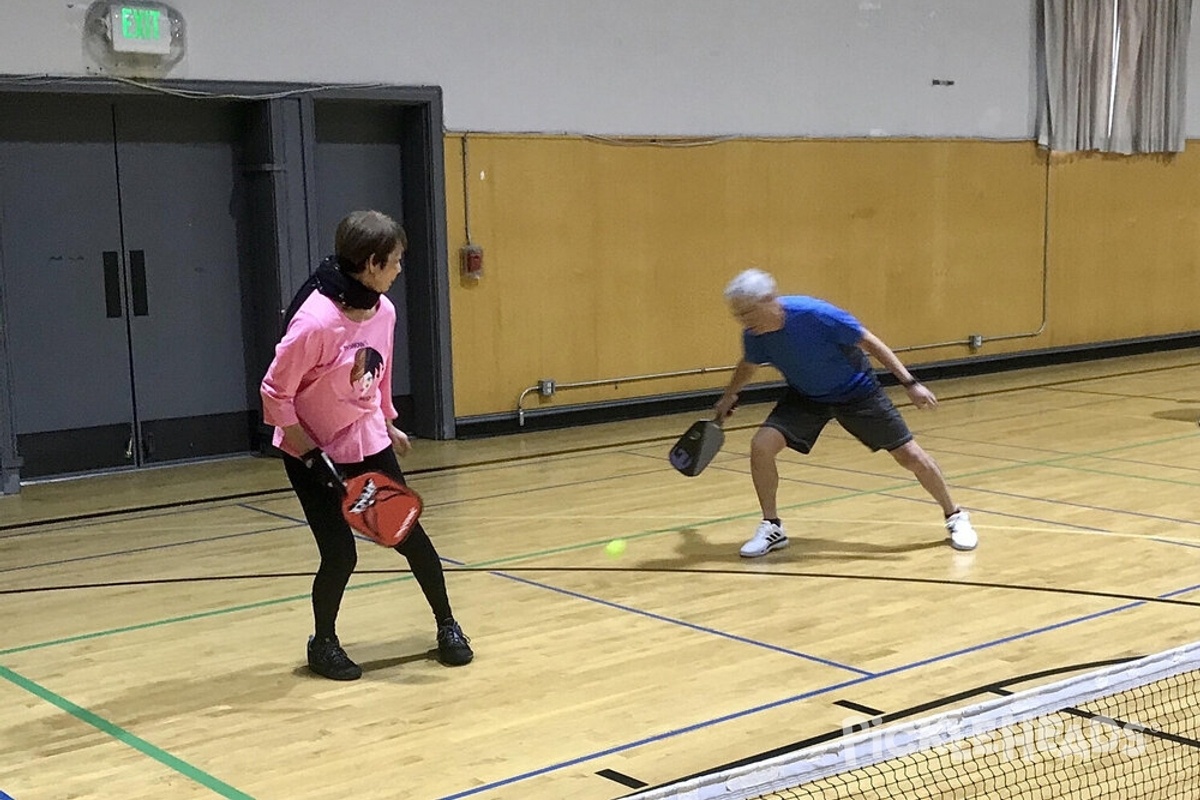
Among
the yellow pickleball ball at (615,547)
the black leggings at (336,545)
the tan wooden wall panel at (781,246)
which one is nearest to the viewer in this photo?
the black leggings at (336,545)

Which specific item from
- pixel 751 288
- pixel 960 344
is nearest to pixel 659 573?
pixel 751 288

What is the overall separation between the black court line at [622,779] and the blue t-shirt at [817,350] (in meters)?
2.89

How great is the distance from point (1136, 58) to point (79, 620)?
12.9 m

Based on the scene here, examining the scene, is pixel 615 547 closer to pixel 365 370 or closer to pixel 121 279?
pixel 365 370

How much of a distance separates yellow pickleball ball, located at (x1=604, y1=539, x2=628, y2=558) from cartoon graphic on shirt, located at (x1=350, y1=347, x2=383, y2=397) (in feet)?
Result: 7.95

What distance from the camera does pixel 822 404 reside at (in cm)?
711

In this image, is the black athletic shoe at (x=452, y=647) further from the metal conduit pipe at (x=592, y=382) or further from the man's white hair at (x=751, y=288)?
the metal conduit pipe at (x=592, y=382)

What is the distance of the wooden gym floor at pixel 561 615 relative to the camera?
15.0ft

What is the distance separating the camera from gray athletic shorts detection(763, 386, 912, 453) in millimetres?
7031

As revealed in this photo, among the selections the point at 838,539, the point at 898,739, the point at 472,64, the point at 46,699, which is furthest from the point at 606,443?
the point at 898,739

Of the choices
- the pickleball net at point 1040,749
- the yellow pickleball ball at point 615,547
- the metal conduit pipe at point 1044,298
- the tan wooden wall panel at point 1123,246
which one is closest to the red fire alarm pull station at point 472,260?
the yellow pickleball ball at point 615,547

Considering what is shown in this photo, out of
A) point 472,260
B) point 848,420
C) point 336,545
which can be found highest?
→ point 472,260

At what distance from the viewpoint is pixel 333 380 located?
5027 mm

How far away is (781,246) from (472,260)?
10.5ft
